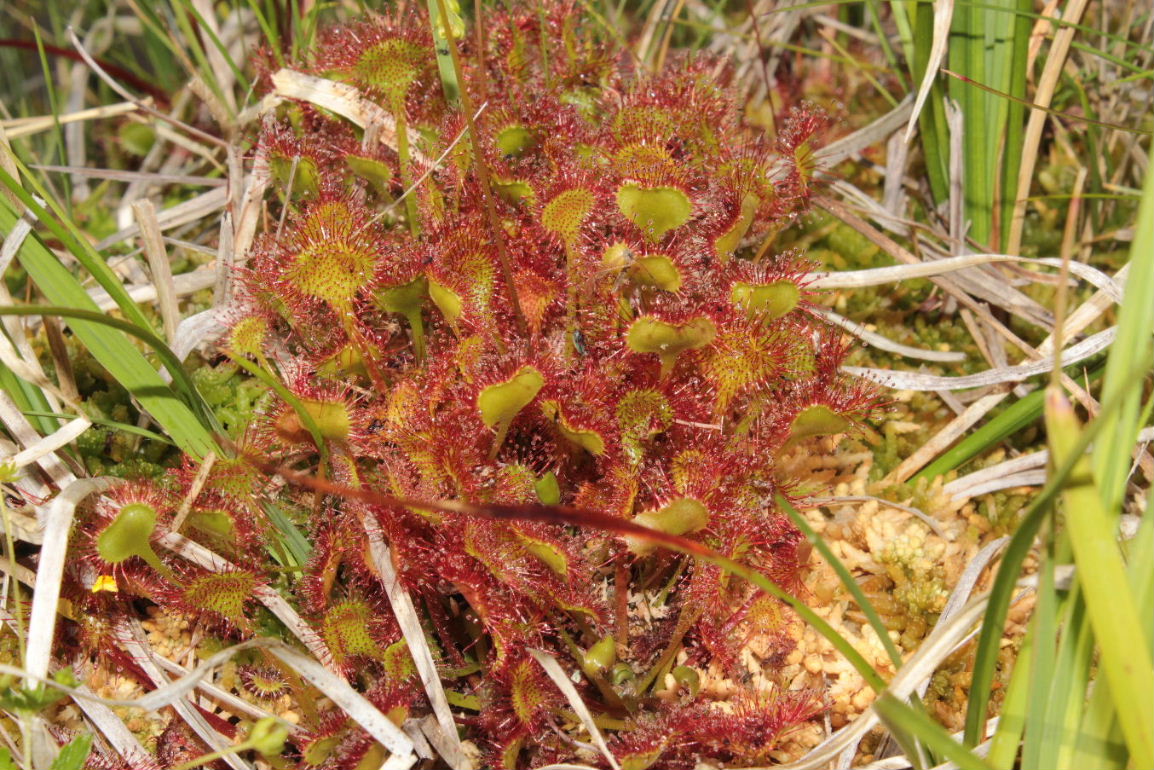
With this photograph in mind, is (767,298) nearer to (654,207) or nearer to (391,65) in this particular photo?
(654,207)

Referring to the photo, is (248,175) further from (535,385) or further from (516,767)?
(516,767)

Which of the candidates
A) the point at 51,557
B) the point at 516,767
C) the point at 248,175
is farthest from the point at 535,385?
the point at 248,175

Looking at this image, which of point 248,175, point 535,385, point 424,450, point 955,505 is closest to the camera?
point 535,385

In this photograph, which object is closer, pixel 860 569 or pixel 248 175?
pixel 860 569

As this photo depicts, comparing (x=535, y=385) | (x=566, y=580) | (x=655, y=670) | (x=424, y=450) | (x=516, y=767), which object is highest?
(x=535, y=385)

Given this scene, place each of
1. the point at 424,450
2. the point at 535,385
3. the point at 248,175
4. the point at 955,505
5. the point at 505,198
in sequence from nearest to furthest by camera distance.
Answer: the point at 535,385, the point at 424,450, the point at 505,198, the point at 955,505, the point at 248,175

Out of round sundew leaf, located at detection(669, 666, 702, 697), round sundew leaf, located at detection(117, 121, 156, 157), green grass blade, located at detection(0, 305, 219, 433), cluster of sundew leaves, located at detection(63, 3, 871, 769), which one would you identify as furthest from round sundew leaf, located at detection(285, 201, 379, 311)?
round sundew leaf, located at detection(117, 121, 156, 157)

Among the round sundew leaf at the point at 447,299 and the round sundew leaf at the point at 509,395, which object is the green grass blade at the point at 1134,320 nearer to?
the round sundew leaf at the point at 509,395

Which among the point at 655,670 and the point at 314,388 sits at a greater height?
the point at 314,388
